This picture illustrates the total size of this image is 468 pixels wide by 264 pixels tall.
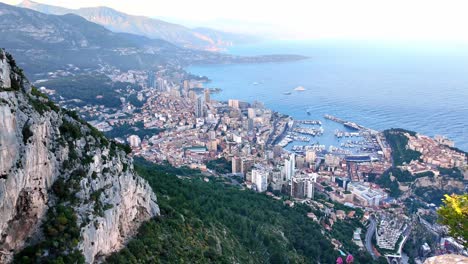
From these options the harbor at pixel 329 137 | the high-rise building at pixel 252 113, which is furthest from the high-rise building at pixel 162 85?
the harbor at pixel 329 137

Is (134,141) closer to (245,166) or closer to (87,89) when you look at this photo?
(245,166)

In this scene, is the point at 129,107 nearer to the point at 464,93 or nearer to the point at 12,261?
the point at 12,261

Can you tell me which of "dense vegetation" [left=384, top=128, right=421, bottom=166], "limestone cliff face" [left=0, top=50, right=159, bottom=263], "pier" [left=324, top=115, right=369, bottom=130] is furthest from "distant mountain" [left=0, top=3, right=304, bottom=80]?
"limestone cliff face" [left=0, top=50, right=159, bottom=263]

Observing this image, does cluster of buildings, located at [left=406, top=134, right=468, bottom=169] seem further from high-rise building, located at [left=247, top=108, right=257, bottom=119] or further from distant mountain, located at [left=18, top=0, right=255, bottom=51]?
distant mountain, located at [left=18, top=0, right=255, bottom=51]

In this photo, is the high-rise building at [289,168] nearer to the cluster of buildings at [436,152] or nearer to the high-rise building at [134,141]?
the cluster of buildings at [436,152]

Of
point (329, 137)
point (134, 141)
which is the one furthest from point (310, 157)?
point (134, 141)
